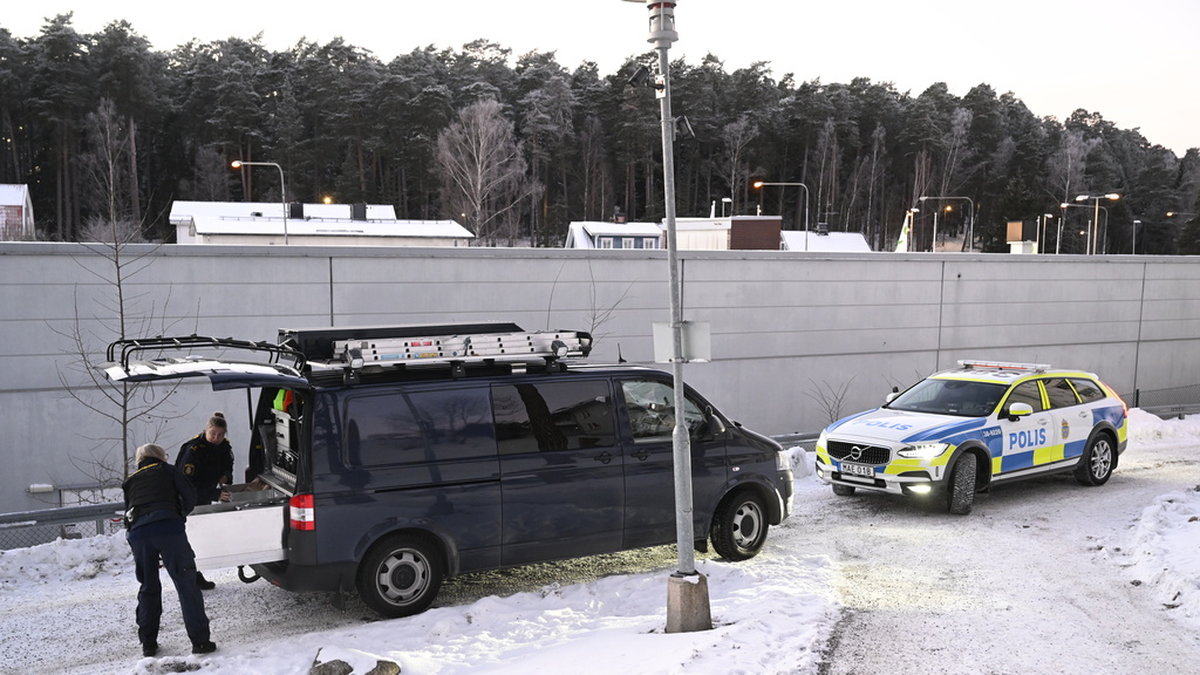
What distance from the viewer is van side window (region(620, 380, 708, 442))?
29.5ft

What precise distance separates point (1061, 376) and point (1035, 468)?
161cm

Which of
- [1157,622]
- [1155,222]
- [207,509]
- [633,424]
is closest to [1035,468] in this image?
[1157,622]

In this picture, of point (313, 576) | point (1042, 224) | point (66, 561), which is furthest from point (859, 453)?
point (1042, 224)

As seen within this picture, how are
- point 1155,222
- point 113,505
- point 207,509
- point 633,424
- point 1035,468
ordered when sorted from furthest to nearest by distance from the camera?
point 1155,222
point 1035,468
point 113,505
point 633,424
point 207,509

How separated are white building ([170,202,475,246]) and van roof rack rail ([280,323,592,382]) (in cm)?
2990

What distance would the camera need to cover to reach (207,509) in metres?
7.42

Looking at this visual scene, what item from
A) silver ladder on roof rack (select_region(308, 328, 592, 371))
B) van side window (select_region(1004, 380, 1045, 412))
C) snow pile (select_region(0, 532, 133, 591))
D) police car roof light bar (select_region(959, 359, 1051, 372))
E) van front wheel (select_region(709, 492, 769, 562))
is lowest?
snow pile (select_region(0, 532, 133, 591))

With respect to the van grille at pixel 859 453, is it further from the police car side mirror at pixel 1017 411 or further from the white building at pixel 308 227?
the white building at pixel 308 227

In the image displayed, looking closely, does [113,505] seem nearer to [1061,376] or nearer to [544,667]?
[544,667]

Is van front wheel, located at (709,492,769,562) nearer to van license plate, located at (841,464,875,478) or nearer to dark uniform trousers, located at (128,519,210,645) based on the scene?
van license plate, located at (841,464,875,478)

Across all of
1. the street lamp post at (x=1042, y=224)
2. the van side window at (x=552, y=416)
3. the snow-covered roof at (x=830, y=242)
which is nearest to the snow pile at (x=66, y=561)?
the van side window at (x=552, y=416)

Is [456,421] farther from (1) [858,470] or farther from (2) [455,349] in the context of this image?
(1) [858,470]

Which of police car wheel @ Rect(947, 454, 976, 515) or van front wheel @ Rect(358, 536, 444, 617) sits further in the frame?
police car wheel @ Rect(947, 454, 976, 515)

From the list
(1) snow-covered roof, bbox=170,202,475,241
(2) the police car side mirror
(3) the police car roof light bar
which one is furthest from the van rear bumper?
(1) snow-covered roof, bbox=170,202,475,241
